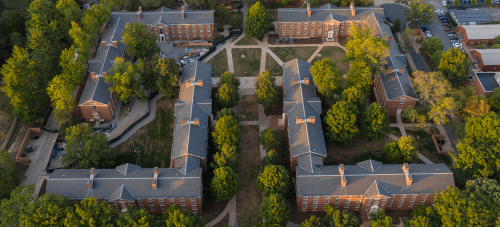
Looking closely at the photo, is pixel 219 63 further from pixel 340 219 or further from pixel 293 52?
pixel 340 219

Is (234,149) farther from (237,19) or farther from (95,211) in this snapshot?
(237,19)

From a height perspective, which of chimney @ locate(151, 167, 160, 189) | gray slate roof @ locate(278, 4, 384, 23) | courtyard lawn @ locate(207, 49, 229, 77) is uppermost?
gray slate roof @ locate(278, 4, 384, 23)

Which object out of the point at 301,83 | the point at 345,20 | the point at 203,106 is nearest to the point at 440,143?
the point at 301,83

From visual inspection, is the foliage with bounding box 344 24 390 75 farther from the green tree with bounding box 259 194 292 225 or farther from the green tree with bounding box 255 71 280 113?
the green tree with bounding box 259 194 292 225

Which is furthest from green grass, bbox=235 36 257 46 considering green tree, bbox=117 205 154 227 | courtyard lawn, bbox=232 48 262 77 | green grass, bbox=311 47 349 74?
Answer: green tree, bbox=117 205 154 227

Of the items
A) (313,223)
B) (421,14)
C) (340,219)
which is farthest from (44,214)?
(421,14)

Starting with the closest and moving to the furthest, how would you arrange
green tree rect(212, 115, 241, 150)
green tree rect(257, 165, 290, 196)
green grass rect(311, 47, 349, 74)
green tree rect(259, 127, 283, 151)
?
1. green tree rect(257, 165, 290, 196)
2. green tree rect(212, 115, 241, 150)
3. green tree rect(259, 127, 283, 151)
4. green grass rect(311, 47, 349, 74)
